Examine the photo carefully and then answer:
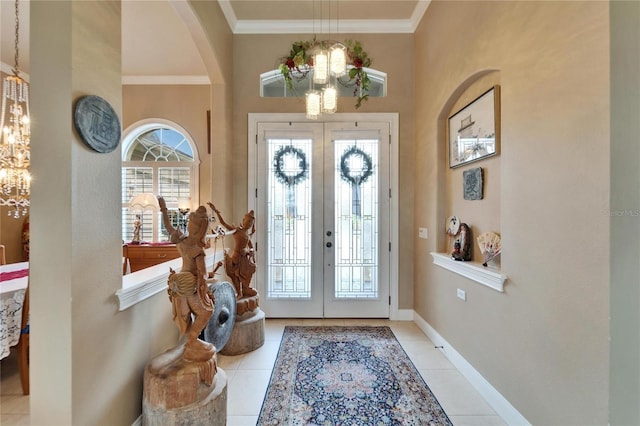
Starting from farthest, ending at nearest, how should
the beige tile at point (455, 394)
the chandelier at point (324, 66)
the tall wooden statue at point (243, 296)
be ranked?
the tall wooden statue at point (243, 296) < the chandelier at point (324, 66) < the beige tile at point (455, 394)

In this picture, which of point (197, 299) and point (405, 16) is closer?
point (197, 299)

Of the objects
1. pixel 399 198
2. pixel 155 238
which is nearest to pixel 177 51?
pixel 155 238

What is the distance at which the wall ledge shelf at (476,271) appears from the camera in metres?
1.96

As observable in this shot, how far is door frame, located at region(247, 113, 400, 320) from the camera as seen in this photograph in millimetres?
3596

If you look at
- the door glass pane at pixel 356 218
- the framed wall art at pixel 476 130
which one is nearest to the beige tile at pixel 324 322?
the door glass pane at pixel 356 218

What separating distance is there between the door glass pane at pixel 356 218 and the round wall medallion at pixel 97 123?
8.09ft

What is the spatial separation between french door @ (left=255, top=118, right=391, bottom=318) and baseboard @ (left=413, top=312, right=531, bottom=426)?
0.93 meters

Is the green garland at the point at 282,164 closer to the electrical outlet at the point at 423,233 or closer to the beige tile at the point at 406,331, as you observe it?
the electrical outlet at the point at 423,233

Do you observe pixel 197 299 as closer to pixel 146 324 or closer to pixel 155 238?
pixel 146 324

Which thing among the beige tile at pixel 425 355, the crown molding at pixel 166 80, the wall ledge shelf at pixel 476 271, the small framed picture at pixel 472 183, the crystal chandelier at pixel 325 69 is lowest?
the beige tile at pixel 425 355

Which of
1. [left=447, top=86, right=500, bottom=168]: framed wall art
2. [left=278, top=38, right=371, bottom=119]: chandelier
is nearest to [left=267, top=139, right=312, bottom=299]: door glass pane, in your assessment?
[left=278, top=38, right=371, bottom=119]: chandelier

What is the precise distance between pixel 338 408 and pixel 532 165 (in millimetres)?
2067

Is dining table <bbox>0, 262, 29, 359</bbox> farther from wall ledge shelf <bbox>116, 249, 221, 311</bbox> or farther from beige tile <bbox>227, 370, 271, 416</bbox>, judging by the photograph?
beige tile <bbox>227, 370, 271, 416</bbox>

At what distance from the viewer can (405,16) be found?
3.47 meters
